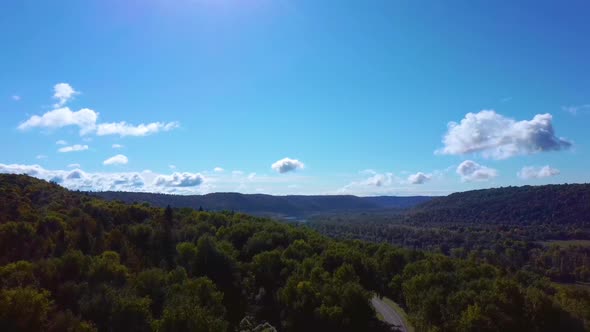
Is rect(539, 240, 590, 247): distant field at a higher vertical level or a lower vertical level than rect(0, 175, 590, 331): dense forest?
lower

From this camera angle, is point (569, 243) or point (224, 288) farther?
point (569, 243)

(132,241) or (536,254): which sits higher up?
(132,241)

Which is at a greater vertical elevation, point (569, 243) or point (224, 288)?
point (224, 288)

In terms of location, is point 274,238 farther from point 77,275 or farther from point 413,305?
point 77,275

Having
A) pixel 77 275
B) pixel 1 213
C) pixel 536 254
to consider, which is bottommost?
pixel 536 254

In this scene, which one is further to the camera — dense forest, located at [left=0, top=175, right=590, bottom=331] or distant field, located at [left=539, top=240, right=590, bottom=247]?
distant field, located at [left=539, top=240, right=590, bottom=247]

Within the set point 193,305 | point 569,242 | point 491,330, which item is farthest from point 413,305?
point 569,242

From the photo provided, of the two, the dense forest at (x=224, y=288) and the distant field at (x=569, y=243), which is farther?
the distant field at (x=569, y=243)

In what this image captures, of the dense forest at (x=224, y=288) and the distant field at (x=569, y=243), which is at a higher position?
the dense forest at (x=224, y=288)
